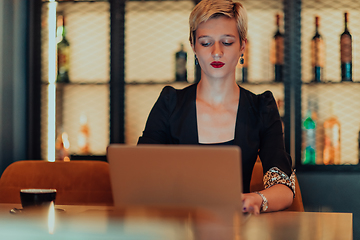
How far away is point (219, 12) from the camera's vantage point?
1.14m

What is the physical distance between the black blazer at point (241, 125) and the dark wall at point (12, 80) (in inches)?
46.3

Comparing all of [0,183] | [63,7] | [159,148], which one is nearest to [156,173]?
[159,148]

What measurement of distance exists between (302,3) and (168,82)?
0.84 meters

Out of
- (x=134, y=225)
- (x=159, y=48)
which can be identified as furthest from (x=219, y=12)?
(x=159, y=48)

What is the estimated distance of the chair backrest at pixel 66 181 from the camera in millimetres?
1174

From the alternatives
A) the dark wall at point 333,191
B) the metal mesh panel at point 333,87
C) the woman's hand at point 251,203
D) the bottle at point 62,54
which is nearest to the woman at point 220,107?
the woman's hand at point 251,203

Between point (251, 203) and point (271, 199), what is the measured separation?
0.27 ft

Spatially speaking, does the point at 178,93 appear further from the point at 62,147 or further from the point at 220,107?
the point at 62,147

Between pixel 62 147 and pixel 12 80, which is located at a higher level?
pixel 12 80

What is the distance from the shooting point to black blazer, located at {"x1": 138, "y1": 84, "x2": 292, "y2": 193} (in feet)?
3.79

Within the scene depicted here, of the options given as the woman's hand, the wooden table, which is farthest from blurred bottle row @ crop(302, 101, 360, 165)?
the wooden table

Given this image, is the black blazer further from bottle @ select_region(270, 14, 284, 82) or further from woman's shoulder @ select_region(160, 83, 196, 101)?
bottle @ select_region(270, 14, 284, 82)

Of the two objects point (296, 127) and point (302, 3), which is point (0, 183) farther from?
point (302, 3)

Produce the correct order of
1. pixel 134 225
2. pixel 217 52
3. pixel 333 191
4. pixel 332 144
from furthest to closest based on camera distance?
pixel 332 144 < pixel 333 191 < pixel 217 52 < pixel 134 225
